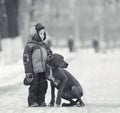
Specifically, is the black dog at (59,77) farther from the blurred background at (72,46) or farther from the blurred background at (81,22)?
the blurred background at (81,22)

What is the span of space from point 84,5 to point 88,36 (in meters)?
8.08

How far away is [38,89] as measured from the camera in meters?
13.6

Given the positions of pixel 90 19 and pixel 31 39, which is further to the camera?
pixel 90 19

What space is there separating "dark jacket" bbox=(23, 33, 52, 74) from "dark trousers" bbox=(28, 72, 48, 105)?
0.67ft

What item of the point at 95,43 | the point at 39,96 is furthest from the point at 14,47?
the point at 95,43

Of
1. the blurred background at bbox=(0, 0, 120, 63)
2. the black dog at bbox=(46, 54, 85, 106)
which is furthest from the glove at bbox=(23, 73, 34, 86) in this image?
the blurred background at bbox=(0, 0, 120, 63)

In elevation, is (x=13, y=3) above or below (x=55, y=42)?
above

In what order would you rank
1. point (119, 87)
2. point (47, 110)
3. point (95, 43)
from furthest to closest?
point (95, 43), point (119, 87), point (47, 110)

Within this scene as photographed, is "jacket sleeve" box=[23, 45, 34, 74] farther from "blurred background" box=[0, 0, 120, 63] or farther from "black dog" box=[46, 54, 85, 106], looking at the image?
"blurred background" box=[0, 0, 120, 63]

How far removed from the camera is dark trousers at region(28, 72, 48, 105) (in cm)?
1350

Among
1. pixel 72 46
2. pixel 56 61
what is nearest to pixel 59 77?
pixel 56 61

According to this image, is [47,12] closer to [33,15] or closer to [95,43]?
[95,43]

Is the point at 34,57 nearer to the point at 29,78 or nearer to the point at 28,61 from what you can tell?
the point at 28,61

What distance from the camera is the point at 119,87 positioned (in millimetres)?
20891
